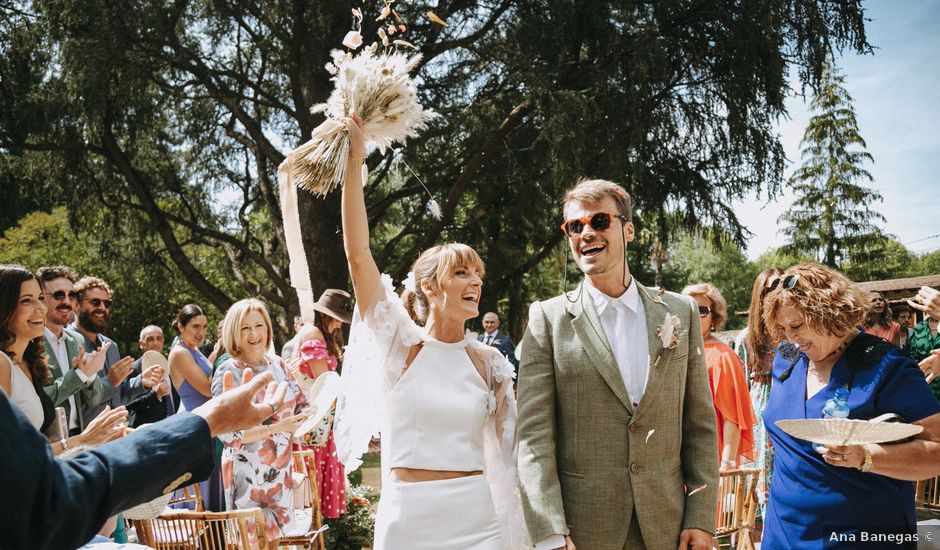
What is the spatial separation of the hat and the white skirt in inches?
162

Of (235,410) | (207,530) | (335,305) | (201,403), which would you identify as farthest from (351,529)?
(235,410)

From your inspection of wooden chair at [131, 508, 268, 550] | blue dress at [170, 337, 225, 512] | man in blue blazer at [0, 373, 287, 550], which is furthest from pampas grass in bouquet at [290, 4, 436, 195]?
blue dress at [170, 337, 225, 512]

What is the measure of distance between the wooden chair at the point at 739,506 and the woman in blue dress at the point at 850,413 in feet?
4.41

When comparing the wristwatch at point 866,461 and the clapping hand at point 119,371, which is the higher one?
the clapping hand at point 119,371

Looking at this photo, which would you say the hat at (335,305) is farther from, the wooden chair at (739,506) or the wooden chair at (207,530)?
the wooden chair at (739,506)

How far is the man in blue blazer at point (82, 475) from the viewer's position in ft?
4.21

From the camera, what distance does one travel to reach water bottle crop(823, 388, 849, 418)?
2.71 m

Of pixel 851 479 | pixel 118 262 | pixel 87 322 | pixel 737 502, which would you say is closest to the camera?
pixel 851 479

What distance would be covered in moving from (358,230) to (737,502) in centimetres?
287

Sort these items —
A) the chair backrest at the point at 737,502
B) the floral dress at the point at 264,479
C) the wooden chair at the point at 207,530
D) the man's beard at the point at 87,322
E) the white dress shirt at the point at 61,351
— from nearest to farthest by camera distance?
the wooden chair at the point at 207,530, the chair backrest at the point at 737,502, the floral dress at the point at 264,479, the white dress shirt at the point at 61,351, the man's beard at the point at 87,322

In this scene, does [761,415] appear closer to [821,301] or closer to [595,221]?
[821,301]

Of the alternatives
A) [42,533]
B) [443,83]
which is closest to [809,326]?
[42,533]

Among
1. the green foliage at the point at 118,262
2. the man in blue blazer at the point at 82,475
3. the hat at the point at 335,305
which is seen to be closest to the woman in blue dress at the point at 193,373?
the hat at the point at 335,305

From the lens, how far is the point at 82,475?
54.2 inches
